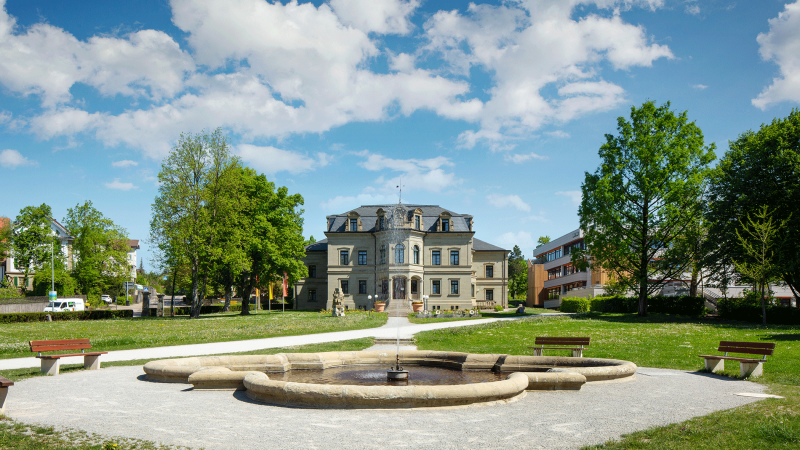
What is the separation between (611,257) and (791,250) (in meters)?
10.5

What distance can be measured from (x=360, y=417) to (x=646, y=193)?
109 ft

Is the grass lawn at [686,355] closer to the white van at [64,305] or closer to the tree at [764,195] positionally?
the tree at [764,195]

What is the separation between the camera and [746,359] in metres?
12.0

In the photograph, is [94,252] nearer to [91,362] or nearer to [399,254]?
[399,254]

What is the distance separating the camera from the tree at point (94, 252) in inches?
2067

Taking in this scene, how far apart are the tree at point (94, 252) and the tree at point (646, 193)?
47072 mm

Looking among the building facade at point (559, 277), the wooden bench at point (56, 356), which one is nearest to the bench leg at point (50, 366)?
the wooden bench at point (56, 356)

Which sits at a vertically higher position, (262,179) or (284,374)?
(262,179)

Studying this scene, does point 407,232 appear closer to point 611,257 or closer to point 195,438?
point 611,257

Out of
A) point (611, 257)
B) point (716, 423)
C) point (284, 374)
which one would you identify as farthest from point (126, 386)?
point (611, 257)

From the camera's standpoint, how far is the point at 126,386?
10.9 meters

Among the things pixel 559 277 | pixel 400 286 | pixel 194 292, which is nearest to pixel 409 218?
pixel 400 286

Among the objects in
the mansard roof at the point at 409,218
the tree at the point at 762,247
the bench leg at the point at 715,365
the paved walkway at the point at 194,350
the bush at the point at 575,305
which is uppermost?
the mansard roof at the point at 409,218

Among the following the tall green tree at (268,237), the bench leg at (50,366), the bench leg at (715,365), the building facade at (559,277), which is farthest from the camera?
the building facade at (559,277)
